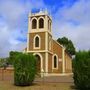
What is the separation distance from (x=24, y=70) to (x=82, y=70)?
5.63 metres

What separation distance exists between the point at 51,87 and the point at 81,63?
10.8 ft

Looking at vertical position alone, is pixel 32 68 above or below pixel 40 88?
above

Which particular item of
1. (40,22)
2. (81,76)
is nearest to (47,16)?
(40,22)

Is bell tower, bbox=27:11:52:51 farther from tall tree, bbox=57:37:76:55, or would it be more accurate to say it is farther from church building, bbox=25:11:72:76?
tall tree, bbox=57:37:76:55

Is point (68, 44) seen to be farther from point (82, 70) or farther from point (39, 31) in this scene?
point (82, 70)

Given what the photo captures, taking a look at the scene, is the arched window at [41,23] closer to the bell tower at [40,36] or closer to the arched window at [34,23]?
the bell tower at [40,36]

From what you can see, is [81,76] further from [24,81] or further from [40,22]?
[40,22]

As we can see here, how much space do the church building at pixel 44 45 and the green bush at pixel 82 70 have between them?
26701 millimetres

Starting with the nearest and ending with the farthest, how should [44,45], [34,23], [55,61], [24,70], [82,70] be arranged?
[82,70]
[24,70]
[44,45]
[55,61]
[34,23]

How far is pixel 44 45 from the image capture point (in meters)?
48.9

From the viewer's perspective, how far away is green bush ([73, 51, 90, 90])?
20.7 meters

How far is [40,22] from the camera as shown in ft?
169

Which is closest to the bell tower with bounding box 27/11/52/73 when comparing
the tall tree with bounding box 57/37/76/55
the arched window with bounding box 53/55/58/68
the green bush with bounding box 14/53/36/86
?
the arched window with bounding box 53/55/58/68

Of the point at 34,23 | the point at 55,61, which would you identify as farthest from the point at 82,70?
the point at 34,23
